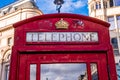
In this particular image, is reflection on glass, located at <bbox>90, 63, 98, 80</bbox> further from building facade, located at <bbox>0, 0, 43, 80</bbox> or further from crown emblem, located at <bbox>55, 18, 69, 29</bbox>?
building facade, located at <bbox>0, 0, 43, 80</bbox>

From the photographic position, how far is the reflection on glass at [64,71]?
12.4ft

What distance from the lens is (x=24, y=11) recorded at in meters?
33.5

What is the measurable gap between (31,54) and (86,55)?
76 centimetres

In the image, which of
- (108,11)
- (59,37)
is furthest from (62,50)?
(108,11)

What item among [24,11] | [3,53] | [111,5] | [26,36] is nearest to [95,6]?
A: [111,5]

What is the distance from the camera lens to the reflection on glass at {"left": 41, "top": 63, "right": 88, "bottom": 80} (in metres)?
3.79

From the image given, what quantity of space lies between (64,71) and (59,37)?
20.5 inches

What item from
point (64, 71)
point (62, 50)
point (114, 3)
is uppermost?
point (114, 3)

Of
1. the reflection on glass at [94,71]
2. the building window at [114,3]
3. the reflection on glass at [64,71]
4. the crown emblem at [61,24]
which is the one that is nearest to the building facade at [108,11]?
the building window at [114,3]

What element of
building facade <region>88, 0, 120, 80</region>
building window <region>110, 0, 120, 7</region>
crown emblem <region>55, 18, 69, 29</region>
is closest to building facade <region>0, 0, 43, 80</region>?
building facade <region>88, 0, 120, 80</region>

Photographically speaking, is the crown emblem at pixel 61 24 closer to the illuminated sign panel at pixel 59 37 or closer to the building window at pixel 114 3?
the illuminated sign panel at pixel 59 37

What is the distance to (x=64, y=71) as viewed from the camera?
12.5 ft

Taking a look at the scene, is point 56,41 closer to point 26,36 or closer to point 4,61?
point 26,36

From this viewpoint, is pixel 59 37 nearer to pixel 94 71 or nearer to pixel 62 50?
pixel 62 50
